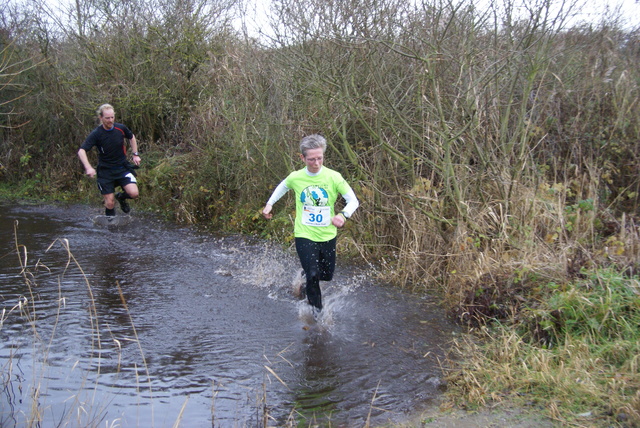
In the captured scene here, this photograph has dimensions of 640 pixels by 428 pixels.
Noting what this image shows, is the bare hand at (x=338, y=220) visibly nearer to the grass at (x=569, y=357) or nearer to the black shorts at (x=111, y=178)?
the grass at (x=569, y=357)

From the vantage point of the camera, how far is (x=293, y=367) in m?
4.70

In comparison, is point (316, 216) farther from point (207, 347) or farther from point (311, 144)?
point (207, 347)

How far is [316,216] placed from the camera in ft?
18.5

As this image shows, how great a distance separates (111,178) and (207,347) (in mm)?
5762

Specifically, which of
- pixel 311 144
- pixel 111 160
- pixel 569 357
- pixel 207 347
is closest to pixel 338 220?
pixel 311 144

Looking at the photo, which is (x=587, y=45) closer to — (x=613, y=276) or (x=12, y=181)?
(x=613, y=276)

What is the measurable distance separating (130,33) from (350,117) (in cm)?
778

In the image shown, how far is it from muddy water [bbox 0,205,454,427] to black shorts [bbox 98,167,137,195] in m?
1.92

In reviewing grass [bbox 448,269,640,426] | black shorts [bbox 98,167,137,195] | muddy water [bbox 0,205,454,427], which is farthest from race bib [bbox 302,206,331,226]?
Result: black shorts [bbox 98,167,137,195]

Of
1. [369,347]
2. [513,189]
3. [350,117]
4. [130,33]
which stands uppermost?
[130,33]

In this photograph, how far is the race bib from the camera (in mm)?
5652

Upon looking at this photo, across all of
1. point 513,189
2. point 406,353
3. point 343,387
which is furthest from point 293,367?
point 513,189

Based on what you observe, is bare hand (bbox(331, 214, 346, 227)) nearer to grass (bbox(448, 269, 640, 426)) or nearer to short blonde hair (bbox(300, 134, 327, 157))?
short blonde hair (bbox(300, 134, 327, 157))

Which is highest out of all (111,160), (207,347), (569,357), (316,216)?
(111,160)
